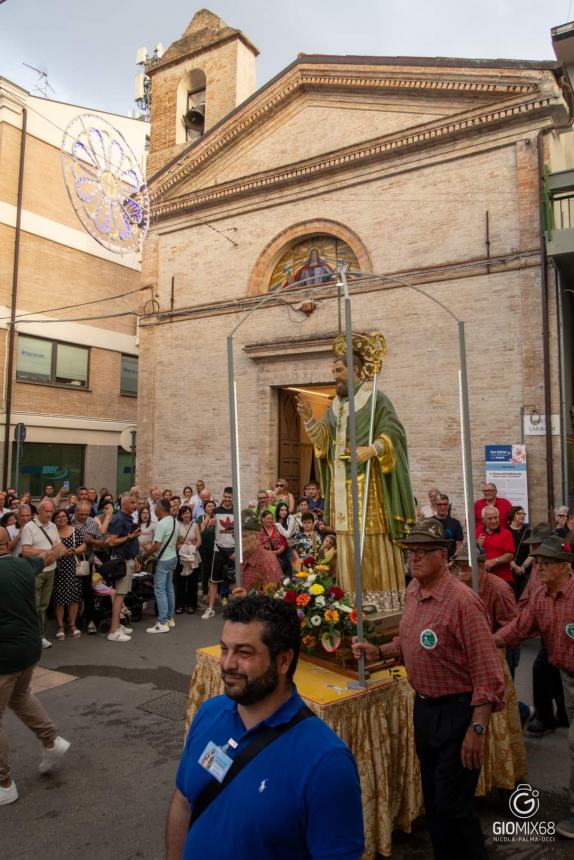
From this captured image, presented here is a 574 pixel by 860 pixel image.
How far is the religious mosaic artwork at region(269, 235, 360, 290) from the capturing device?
594 inches

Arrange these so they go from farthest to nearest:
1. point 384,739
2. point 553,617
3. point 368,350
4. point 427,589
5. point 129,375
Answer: point 129,375 < point 368,350 < point 553,617 < point 384,739 < point 427,589

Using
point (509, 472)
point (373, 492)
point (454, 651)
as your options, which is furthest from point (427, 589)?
point (509, 472)

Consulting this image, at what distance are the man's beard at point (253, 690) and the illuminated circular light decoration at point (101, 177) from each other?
10548 millimetres

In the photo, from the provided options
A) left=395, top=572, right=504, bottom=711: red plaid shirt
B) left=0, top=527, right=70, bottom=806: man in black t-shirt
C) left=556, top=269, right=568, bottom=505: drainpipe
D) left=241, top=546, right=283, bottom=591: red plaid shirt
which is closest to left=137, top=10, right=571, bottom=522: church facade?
left=556, top=269, right=568, bottom=505: drainpipe

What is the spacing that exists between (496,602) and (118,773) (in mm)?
3192

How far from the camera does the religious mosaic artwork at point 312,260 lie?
Result: 15095mm

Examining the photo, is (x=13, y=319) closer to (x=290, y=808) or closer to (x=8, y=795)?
(x=8, y=795)

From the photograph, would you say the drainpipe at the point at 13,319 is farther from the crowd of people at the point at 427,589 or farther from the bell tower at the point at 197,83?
the crowd of people at the point at 427,589

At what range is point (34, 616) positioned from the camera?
470 cm

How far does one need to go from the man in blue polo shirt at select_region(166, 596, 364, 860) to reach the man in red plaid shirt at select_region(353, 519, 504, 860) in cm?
141

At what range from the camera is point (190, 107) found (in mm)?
19203

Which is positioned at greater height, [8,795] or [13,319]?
[13,319]

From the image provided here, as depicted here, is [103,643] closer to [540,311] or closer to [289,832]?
[289,832]

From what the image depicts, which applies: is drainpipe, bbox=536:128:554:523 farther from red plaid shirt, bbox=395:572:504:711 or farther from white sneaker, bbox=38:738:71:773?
white sneaker, bbox=38:738:71:773
